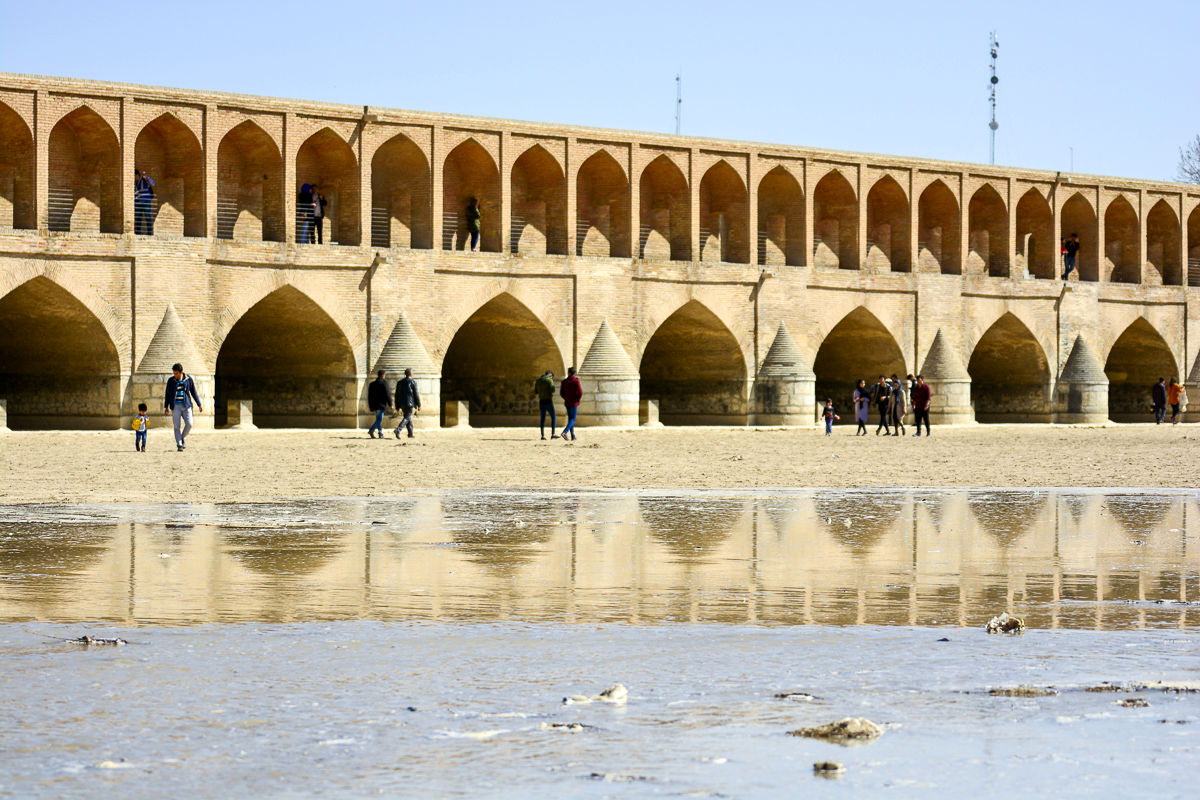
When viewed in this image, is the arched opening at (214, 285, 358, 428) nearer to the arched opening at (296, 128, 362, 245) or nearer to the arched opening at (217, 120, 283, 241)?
the arched opening at (217, 120, 283, 241)

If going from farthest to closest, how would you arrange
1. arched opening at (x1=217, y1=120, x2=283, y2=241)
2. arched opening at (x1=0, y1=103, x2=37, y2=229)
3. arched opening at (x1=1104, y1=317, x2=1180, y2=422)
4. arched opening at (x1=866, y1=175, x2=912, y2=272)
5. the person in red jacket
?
arched opening at (x1=1104, y1=317, x2=1180, y2=422) < arched opening at (x1=866, y1=175, x2=912, y2=272) < arched opening at (x1=217, y1=120, x2=283, y2=241) < arched opening at (x1=0, y1=103, x2=37, y2=229) < the person in red jacket

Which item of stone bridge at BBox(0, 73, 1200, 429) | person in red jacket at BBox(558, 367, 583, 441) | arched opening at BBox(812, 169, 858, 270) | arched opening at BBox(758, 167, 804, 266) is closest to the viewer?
person in red jacket at BBox(558, 367, 583, 441)

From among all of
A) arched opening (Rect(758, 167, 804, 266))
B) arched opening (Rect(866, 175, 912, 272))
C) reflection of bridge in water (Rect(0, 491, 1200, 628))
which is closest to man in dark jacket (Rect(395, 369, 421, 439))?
arched opening (Rect(758, 167, 804, 266))

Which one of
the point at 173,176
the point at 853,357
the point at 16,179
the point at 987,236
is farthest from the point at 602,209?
the point at 16,179

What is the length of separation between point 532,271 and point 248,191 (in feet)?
18.9

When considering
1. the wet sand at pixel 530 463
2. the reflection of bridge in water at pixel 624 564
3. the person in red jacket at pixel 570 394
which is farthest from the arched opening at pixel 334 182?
the reflection of bridge in water at pixel 624 564

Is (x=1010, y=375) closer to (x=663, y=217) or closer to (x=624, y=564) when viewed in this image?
(x=663, y=217)

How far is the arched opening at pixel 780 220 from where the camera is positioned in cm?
3656

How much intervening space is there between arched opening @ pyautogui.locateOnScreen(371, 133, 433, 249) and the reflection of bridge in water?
66.3 ft

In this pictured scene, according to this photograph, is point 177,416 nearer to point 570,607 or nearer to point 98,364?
point 98,364

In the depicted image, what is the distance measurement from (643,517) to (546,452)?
10.1 m

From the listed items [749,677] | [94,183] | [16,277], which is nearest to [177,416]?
[16,277]

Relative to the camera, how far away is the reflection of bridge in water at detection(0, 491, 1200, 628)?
656 centimetres

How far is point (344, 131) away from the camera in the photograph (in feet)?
101
